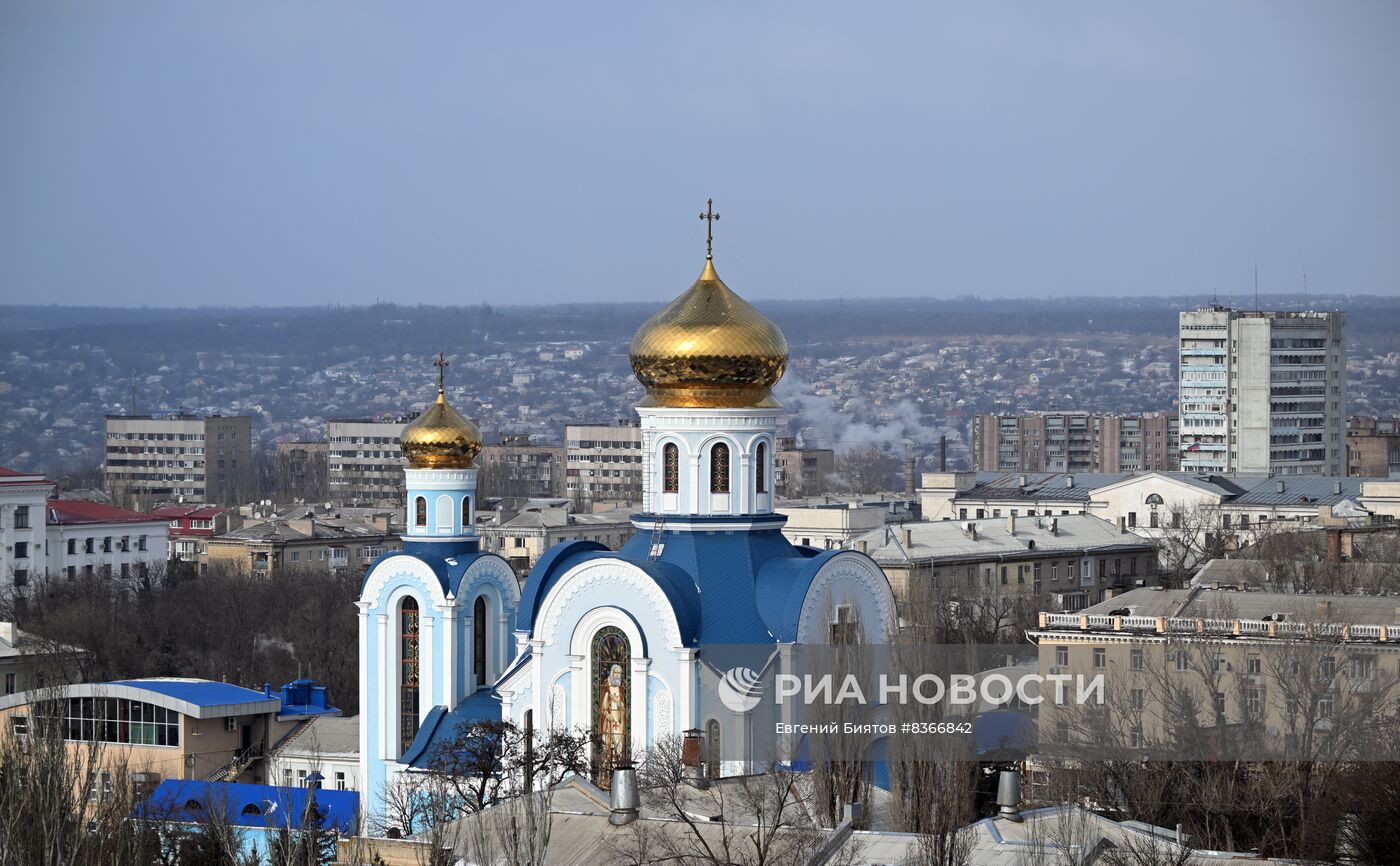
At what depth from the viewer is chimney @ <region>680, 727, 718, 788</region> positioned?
22.6 meters

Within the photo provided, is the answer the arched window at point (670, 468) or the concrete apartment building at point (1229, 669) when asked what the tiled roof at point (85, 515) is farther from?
the arched window at point (670, 468)

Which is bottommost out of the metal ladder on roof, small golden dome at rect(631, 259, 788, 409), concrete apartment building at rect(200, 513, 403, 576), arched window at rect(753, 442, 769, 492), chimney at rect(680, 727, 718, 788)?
concrete apartment building at rect(200, 513, 403, 576)

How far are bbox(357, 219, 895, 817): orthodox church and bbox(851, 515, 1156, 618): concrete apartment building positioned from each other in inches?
743

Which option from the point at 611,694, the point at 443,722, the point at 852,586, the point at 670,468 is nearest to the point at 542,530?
the point at 443,722

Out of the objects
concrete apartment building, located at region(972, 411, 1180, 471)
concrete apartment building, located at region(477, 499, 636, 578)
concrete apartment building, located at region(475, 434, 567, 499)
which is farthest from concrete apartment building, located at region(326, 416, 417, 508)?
concrete apartment building, located at region(477, 499, 636, 578)

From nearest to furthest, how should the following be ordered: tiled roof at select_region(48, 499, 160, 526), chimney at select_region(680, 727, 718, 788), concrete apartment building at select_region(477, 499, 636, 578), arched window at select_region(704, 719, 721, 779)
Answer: chimney at select_region(680, 727, 718, 788)
arched window at select_region(704, 719, 721, 779)
tiled roof at select_region(48, 499, 160, 526)
concrete apartment building at select_region(477, 499, 636, 578)

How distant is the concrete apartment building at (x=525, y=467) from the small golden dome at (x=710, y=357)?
72204 millimetres

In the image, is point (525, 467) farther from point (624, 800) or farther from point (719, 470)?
point (624, 800)

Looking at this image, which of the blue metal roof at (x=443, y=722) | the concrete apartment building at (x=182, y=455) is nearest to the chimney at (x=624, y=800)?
the blue metal roof at (x=443, y=722)

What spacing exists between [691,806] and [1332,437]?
231 feet

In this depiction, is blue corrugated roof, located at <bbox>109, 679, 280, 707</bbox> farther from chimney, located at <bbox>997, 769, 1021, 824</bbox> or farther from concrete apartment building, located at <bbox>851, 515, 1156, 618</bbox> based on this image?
concrete apartment building, located at <bbox>851, 515, 1156, 618</bbox>

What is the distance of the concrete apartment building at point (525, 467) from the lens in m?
98.8

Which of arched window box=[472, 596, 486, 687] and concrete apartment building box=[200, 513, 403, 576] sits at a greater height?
arched window box=[472, 596, 486, 687]

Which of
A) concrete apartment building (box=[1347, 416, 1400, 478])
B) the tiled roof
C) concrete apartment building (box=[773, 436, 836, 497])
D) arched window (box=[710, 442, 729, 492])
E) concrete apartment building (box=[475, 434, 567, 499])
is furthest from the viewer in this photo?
concrete apartment building (box=[773, 436, 836, 497])
